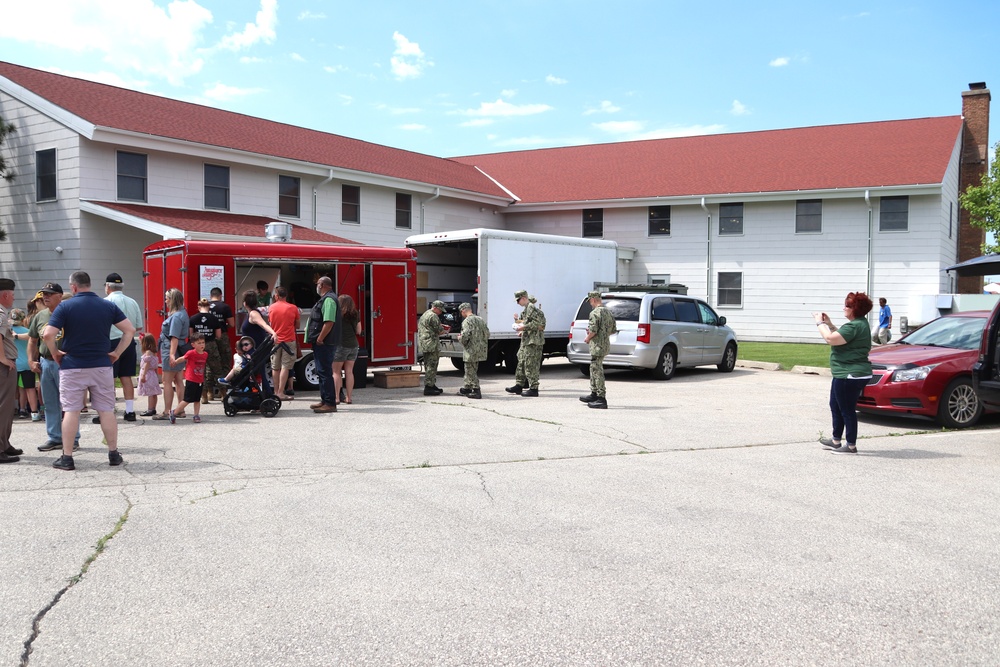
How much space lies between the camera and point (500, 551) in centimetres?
525

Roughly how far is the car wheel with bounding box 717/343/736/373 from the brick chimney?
1739 centimetres

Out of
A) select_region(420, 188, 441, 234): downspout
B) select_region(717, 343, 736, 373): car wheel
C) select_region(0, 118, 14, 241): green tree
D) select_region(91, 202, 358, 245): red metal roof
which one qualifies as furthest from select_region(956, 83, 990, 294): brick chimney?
select_region(0, 118, 14, 241): green tree

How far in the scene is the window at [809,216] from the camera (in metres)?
27.7

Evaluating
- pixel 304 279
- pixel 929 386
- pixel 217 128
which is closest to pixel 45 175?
pixel 217 128

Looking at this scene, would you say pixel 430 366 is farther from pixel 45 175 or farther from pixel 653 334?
pixel 45 175

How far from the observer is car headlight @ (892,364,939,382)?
10.6 metres

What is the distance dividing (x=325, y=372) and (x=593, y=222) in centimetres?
2116

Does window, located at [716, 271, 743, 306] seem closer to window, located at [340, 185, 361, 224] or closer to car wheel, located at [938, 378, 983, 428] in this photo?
window, located at [340, 185, 361, 224]

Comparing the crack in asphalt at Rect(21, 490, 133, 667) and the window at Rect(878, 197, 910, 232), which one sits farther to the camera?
the window at Rect(878, 197, 910, 232)

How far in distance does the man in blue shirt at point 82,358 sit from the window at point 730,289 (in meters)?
24.2

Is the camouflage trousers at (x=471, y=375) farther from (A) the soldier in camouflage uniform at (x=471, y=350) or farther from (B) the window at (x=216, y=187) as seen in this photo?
(B) the window at (x=216, y=187)

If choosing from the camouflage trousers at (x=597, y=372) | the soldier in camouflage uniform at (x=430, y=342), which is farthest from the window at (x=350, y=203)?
the camouflage trousers at (x=597, y=372)

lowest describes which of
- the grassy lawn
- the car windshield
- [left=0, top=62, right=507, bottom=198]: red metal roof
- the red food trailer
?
the grassy lawn

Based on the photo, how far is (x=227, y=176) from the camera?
22.1 meters
